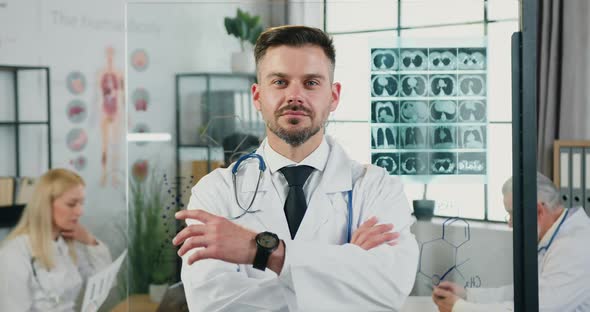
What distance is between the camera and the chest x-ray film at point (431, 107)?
1.37 m

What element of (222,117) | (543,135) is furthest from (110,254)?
(543,135)

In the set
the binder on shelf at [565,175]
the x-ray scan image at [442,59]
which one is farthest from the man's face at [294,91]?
the binder on shelf at [565,175]

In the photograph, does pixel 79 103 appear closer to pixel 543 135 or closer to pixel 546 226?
pixel 546 226

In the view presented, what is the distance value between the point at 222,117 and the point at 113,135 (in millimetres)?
1260

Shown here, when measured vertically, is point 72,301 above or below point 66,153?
below

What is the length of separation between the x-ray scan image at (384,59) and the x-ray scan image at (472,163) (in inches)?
9.4

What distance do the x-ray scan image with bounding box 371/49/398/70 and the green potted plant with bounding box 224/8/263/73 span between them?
35 centimetres

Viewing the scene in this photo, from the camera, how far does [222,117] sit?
167 cm

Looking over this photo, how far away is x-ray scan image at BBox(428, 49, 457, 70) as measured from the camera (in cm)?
138

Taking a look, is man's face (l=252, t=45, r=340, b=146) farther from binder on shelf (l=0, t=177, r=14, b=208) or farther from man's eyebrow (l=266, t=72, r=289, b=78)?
binder on shelf (l=0, t=177, r=14, b=208)

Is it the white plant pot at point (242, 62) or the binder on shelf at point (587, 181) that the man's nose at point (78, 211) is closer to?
the white plant pot at point (242, 62)

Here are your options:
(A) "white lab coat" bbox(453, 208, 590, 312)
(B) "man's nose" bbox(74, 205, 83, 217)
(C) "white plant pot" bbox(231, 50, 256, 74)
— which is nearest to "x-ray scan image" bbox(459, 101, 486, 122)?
(C) "white plant pot" bbox(231, 50, 256, 74)

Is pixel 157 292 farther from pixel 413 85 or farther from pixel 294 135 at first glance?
pixel 413 85

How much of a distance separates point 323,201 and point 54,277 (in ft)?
3.48
